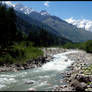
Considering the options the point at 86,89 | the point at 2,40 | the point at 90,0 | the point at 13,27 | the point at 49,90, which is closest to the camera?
the point at 86,89

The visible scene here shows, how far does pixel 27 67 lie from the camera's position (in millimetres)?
36344

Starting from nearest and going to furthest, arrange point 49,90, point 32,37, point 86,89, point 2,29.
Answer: point 86,89
point 49,90
point 2,29
point 32,37

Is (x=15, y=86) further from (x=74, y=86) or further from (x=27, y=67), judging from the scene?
(x=27, y=67)

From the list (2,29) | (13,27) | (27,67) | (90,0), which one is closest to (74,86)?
(27,67)

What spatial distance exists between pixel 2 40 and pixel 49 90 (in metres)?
36.7

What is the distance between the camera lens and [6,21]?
49438mm

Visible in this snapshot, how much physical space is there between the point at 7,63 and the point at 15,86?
16353 millimetres

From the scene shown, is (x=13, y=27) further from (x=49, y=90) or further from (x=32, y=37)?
(x=32, y=37)

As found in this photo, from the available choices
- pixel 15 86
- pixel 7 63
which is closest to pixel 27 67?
pixel 7 63

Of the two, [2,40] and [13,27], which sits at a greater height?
[13,27]

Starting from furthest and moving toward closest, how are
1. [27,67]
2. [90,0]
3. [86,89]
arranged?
[90,0], [27,67], [86,89]

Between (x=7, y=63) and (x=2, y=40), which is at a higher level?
(x=2, y=40)

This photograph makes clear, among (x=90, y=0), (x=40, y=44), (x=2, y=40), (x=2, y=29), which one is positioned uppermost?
(x=90, y=0)

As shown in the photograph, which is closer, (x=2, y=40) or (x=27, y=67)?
(x=27, y=67)
